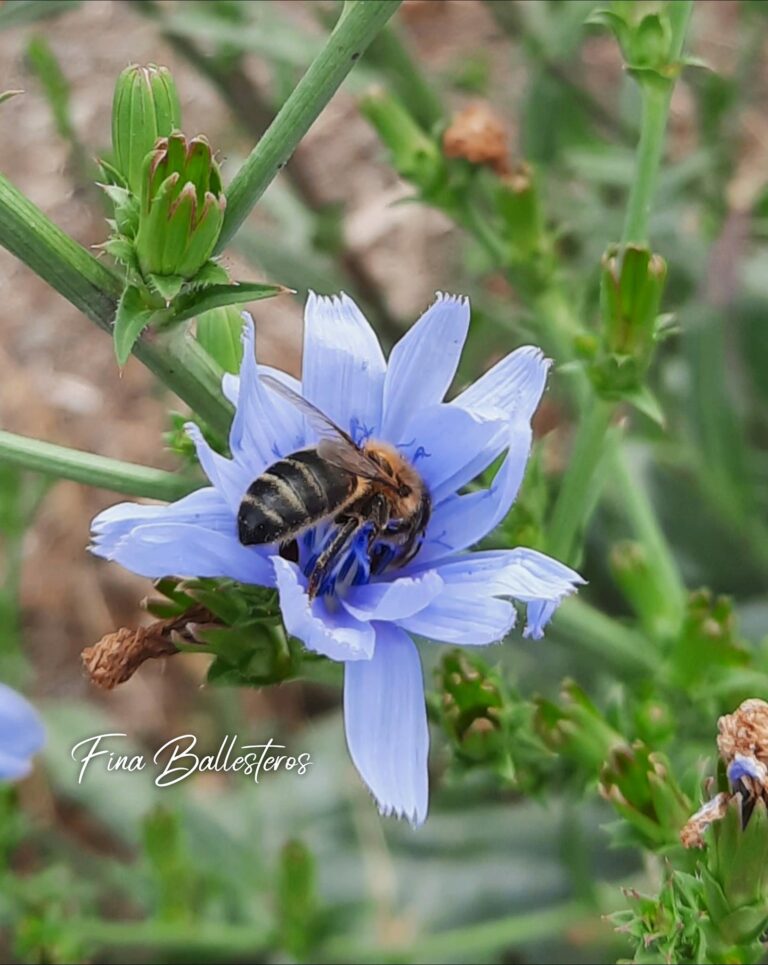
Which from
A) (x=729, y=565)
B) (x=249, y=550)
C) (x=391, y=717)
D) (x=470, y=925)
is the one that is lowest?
(x=470, y=925)

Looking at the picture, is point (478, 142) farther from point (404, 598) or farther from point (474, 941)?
point (474, 941)

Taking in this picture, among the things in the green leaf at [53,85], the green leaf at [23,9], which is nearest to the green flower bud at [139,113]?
the green leaf at [23,9]

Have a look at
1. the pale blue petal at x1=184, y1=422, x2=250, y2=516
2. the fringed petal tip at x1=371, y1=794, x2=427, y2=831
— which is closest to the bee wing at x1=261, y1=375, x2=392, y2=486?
the pale blue petal at x1=184, y1=422, x2=250, y2=516

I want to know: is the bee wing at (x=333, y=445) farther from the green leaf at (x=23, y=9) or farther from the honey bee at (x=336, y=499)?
the green leaf at (x=23, y=9)

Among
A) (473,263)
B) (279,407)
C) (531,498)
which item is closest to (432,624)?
(279,407)

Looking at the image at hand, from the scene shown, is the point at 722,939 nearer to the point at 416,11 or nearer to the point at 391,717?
the point at 391,717

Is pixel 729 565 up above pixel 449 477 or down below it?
below

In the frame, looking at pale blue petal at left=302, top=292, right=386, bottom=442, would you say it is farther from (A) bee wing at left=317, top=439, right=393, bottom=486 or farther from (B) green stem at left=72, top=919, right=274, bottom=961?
(B) green stem at left=72, top=919, right=274, bottom=961
